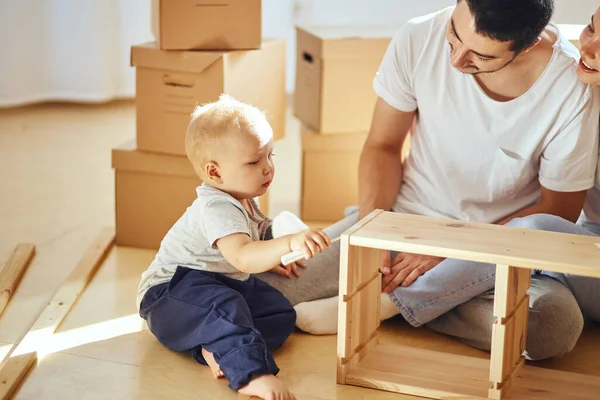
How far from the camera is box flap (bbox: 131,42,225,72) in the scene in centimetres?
209

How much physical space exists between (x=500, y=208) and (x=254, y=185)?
537mm

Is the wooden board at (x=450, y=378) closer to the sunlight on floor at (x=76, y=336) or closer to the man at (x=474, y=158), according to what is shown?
the man at (x=474, y=158)

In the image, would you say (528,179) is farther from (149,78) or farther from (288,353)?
(149,78)

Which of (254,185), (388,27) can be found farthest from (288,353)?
(388,27)

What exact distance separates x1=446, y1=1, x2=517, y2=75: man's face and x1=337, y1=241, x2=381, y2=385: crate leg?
0.37m

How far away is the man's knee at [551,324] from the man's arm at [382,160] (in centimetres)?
37

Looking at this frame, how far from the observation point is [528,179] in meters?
1.79

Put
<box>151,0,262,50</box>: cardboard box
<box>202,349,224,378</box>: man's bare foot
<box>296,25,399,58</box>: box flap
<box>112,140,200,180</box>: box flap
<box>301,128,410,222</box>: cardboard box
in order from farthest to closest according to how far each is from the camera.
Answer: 1. <box>301,128,410,222</box>: cardboard box
2. <box>296,25,399,58</box>: box flap
3. <box>112,140,200,180</box>: box flap
4. <box>151,0,262,50</box>: cardboard box
5. <box>202,349,224,378</box>: man's bare foot

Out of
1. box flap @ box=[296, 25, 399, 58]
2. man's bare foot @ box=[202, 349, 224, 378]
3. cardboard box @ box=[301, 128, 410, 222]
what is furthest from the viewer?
cardboard box @ box=[301, 128, 410, 222]

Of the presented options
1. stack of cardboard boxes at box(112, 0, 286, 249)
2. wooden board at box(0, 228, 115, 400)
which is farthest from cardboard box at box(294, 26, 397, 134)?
wooden board at box(0, 228, 115, 400)

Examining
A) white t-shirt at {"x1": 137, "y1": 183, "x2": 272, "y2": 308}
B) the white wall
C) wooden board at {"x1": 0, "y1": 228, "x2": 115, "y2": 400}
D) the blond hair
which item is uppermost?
the white wall

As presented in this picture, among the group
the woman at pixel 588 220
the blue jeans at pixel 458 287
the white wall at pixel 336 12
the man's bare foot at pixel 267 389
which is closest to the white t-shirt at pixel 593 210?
the woman at pixel 588 220

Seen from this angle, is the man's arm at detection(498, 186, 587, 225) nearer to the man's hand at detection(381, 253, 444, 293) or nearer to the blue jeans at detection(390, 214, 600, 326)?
the blue jeans at detection(390, 214, 600, 326)

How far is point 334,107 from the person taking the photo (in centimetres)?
244
